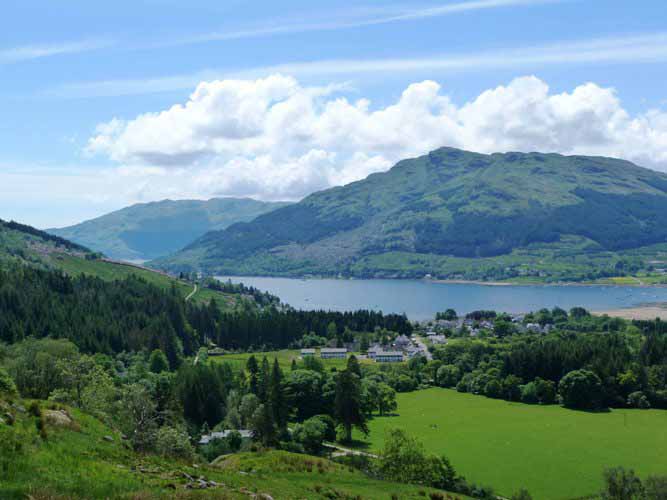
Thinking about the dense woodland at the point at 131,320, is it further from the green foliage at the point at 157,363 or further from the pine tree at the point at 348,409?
the pine tree at the point at 348,409

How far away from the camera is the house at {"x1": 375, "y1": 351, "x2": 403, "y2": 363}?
134 metres

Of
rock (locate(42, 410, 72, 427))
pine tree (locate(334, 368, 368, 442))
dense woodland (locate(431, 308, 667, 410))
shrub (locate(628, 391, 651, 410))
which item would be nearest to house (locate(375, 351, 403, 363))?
dense woodland (locate(431, 308, 667, 410))

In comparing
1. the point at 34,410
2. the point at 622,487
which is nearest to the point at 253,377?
the point at 622,487

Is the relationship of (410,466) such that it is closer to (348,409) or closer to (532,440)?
(348,409)

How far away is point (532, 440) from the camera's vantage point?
243 feet

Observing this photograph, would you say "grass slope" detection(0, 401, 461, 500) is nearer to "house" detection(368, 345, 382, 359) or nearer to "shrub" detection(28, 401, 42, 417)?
"shrub" detection(28, 401, 42, 417)

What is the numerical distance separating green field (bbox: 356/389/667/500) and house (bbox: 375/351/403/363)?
31.1 metres

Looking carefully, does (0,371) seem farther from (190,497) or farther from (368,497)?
(368,497)

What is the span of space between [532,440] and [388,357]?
2427 inches

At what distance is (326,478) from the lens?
37312mm

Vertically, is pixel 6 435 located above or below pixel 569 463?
above

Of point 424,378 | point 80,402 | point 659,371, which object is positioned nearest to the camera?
point 80,402

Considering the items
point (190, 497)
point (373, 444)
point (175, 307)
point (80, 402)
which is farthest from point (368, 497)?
point (175, 307)

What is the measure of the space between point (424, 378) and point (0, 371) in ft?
318
